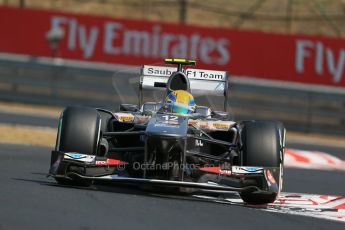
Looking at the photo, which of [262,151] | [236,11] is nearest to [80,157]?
[262,151]

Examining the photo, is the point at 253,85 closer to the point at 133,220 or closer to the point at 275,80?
the point at 275,80

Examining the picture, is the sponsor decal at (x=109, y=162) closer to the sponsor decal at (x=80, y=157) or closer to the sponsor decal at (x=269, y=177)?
the sponsor decal at (x=80, y=157)

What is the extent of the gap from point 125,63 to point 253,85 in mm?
4260

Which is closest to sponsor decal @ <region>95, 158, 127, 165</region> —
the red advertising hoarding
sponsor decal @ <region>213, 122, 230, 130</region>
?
sponsor decal @ <region>213, 122, 230, 130</region>

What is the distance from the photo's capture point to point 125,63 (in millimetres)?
24656

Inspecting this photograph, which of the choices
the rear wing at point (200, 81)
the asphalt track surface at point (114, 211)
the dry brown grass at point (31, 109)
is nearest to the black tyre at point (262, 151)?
the asphalt track surface at point (114, 211)

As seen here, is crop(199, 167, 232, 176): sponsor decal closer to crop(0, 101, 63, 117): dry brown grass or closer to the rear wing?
the rear wing

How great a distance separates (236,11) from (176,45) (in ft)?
13.8

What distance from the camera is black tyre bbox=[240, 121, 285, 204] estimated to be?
30.9 ft

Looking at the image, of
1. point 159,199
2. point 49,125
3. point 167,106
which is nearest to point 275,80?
point 49,125

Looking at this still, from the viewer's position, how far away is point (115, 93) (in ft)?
74.7

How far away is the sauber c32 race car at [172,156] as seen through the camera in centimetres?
922

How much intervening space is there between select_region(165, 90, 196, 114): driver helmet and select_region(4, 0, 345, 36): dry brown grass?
1608 cm

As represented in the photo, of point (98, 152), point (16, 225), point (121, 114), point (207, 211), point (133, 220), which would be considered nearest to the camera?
point (16, 225)
